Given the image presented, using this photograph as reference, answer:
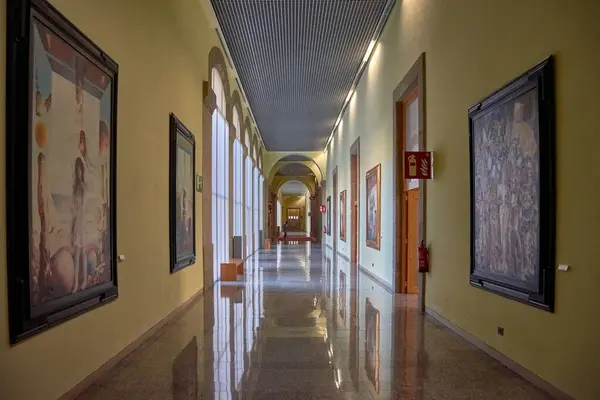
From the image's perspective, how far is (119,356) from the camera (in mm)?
5027

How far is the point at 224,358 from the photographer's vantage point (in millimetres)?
5113

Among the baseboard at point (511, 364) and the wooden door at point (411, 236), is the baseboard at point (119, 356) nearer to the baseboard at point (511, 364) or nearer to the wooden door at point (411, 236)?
the baseboard at point (511, 364)

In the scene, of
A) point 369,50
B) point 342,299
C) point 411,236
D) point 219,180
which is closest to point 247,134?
point 219,180

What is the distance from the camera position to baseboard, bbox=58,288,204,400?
4012 millimetres

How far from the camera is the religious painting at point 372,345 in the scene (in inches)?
181

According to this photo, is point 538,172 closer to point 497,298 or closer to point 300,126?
point 497,298

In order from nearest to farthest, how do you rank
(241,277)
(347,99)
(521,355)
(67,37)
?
(67,37) → (521,355) → (241,277) → (347,99)

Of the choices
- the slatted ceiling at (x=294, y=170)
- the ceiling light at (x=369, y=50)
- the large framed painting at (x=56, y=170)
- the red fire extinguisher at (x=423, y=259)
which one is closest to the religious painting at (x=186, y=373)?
the large framed painting at (x=56, y=170)

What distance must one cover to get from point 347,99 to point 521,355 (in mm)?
15221

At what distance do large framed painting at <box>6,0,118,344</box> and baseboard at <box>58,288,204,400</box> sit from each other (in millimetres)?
609

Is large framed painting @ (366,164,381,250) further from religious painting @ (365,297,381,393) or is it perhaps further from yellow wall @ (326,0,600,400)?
religious painting @ (365,297,381,393)

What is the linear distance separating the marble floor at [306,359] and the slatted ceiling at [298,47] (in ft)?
20.2

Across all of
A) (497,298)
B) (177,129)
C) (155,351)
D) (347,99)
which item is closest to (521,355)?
(497,298)

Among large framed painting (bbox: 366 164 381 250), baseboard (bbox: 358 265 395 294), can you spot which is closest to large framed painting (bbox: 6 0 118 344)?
baseboard (bbox: 358 265 395 294)
